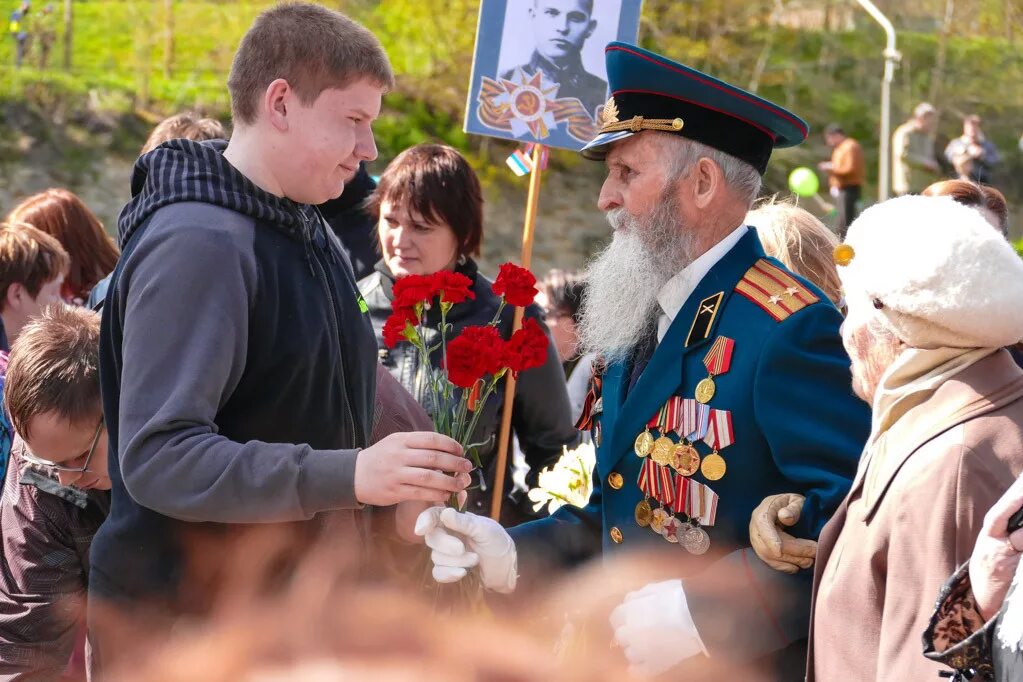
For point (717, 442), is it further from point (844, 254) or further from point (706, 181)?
point (706, 181)

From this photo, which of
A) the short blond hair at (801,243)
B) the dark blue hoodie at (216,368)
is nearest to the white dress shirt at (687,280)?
the dark blue hoodie at (216,368)

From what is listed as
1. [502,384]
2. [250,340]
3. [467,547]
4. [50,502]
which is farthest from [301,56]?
[502,384]

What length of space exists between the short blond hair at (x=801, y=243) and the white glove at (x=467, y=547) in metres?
1.37

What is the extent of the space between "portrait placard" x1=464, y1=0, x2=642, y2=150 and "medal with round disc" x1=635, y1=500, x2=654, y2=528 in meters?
1.66

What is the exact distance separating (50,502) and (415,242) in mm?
1597

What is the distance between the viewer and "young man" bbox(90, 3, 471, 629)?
6.82 ft

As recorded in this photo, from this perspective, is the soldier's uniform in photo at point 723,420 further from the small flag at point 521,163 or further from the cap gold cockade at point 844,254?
the small flag at point 521,163

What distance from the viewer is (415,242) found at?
4.28 m

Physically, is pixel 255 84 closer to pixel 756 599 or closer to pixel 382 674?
pixel 382 674

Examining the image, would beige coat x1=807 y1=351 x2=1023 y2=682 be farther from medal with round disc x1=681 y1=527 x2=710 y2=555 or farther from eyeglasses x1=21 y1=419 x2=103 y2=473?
eyeglasses x1=21 y1=419 x2=103 y2=473

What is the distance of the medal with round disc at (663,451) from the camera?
2668 mm

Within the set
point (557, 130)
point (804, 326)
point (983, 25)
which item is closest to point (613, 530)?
point (804, 326)

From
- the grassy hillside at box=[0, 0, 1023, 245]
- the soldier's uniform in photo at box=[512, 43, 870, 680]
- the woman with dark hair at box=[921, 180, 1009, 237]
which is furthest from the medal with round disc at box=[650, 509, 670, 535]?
the grassy hillside at box=[0, 0, 1023, 245]

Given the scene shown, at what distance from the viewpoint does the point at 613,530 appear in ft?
9.12
